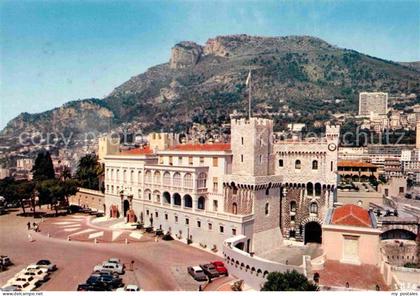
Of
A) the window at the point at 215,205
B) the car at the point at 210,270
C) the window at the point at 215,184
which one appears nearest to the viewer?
the car at the point at 210,270

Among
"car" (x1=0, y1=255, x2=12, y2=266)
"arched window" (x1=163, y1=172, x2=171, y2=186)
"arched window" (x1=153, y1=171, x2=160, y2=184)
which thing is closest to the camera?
"car" (x1=0, y1=255, x2=12, y2=266)

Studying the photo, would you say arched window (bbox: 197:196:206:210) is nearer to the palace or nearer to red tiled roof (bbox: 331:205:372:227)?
the palace

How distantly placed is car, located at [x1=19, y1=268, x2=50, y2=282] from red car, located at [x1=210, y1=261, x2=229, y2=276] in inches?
504

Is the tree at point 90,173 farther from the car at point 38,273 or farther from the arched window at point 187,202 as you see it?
the car at point 38,273

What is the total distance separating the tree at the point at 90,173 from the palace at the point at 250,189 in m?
25.2

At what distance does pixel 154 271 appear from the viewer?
109 feet

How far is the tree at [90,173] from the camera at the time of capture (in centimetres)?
6975

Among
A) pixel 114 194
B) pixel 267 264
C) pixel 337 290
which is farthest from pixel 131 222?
pixel 337 290

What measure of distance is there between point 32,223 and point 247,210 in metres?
27.8

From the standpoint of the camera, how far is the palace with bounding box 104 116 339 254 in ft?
134

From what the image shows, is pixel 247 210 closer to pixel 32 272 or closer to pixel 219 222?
pixel 219 222

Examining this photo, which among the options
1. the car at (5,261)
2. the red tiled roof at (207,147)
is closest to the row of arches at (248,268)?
the red tiled roof at (207,147)

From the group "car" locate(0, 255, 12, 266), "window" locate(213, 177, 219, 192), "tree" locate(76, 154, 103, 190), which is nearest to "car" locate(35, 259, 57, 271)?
"car" locate(0, 255, 12, 266)

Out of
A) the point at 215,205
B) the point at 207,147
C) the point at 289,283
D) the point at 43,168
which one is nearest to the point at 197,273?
the point at 289,283
